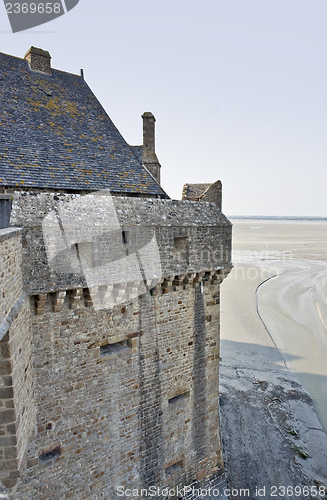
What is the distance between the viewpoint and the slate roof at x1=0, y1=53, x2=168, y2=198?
361 inches

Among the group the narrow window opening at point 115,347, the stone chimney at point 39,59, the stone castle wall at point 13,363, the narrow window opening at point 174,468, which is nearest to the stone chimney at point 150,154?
the stone chimney at point 39,59

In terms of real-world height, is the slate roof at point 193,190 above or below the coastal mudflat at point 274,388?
above

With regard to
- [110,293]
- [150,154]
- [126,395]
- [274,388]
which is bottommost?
[274,388]

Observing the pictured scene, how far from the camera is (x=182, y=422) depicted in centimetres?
884

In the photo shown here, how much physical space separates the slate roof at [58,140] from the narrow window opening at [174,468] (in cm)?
829

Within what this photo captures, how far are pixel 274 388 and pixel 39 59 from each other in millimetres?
18626

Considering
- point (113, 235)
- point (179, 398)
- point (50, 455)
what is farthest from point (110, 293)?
point (179, 398)

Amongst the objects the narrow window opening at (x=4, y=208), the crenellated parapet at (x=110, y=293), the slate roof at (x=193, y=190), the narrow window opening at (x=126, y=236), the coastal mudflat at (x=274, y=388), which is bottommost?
the coastal mudflat at (x=274, y=388)

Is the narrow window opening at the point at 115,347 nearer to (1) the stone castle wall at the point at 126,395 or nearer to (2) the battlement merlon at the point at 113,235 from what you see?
(1) the stone castle wall at the point at 126,395

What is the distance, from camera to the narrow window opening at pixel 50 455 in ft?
21.2

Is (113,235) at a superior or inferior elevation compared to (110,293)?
superior

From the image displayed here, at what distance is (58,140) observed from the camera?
34.3ft

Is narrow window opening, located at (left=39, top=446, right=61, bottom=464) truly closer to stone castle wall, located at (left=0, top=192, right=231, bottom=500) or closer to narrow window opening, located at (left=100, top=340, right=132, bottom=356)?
stone castle wall, located at (left=0, top=192, right=231, bottom=500)
